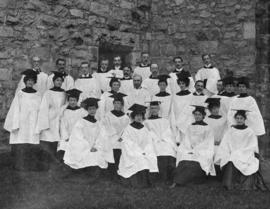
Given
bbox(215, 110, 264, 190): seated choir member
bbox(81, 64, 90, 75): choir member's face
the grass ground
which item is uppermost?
bbox(81, 64, 90, 75): choir member's face

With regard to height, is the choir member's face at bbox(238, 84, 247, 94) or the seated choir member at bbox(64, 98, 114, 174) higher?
the choir member's face at bbox(238, 84, 247, 94)

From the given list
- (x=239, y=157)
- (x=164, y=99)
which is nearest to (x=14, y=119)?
(x=164, y=99)

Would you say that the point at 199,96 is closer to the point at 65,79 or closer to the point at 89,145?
the point at 89,145

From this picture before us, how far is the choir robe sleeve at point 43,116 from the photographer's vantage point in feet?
25.4

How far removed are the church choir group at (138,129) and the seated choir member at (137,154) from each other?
2 centimetres

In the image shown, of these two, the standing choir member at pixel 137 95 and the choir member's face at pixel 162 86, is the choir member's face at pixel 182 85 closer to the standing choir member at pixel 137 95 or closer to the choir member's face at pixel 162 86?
the choir member's face at pixel 162 86

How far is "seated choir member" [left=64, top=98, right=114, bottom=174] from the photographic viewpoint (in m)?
→ 7.07

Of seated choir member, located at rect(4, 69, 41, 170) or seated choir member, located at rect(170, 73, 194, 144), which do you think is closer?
seated choir member, located at rect(4, 69, 41, 170)

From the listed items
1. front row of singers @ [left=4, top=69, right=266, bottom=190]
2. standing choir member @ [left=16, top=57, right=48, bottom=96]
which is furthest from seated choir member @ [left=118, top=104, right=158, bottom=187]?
standing choir member @ [left=16, top=57, right=48, bottom=96]

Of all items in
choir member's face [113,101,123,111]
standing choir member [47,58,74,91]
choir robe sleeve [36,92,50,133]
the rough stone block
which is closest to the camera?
choir robe sleeve [36,92,50,133]

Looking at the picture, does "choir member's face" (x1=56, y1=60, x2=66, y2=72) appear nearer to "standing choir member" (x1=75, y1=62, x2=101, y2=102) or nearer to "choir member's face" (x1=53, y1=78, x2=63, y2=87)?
"standing choir member" (x1=75, y1=62, x2=101, y2=102)

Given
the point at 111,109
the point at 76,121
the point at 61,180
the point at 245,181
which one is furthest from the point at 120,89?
the point at 245,181

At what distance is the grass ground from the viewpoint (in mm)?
5588

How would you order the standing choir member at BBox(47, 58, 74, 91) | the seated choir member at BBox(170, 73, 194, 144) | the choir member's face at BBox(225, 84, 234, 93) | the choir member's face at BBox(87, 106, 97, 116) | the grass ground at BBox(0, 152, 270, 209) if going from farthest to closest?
the standing choir member at BBox(47, 58, 74, 91), the choir member's face at BBox(225, 84, 234, 93), the seated choir member at BBox(170, 73, 194, 144), the choir member's face at BBox(87, 106, 97, 116), the grass ground at BBox(0, 152, 270, 209)
